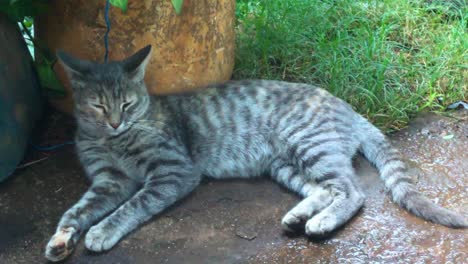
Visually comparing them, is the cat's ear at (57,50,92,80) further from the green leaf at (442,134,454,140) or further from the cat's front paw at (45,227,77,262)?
the green leaf at (442,134,454,140)

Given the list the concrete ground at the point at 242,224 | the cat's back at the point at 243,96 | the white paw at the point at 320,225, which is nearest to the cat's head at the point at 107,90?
the cat's back at the point at 243,96

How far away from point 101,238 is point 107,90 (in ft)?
3.24

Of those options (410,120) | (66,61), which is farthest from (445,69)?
(66,61)

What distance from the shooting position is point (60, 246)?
3270 millimetres

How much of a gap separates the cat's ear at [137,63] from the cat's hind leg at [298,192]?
1.18 meters

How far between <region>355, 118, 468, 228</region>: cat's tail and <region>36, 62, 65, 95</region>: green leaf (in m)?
2.36

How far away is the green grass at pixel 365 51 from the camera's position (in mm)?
4898

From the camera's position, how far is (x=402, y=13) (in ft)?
19.0

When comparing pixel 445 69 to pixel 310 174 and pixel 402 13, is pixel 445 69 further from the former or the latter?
pixel 310 174

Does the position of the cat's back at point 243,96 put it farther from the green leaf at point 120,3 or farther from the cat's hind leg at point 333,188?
the green leaf at point 120,3

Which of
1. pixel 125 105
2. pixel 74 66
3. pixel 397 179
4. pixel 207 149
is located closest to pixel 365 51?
pixel 397 179

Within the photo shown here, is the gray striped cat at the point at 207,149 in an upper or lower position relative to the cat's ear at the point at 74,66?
lower

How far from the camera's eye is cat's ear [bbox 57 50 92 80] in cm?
365

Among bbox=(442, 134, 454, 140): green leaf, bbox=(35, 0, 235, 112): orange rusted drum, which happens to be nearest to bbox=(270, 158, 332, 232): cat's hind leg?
bbox=(35, 0, 235, 112): orange rusted drum
